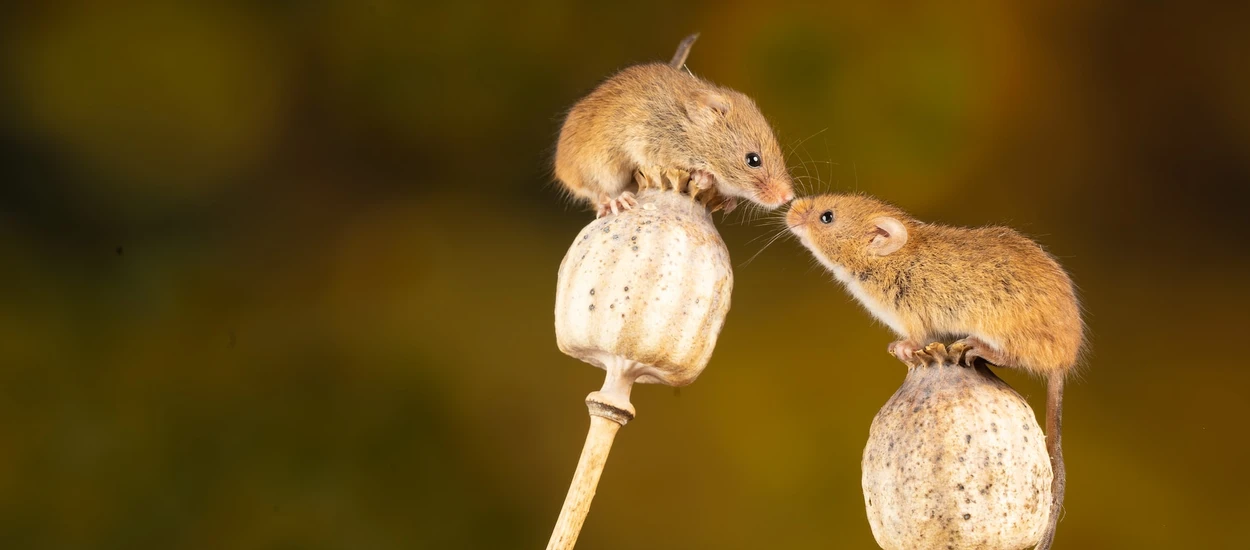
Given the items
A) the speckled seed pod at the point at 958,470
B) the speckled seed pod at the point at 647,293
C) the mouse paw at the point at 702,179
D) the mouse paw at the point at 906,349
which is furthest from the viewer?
the mouse paw at the point at 702,179

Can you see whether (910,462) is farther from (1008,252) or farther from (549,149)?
(549,149)

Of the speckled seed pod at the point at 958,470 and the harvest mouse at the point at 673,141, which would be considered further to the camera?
the harvest mouse at the point at 673,141

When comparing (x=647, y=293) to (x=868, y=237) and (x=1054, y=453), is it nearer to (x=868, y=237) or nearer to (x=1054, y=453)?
(x=868, y=237)

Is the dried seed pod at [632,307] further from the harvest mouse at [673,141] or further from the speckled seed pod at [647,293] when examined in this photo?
the harvest mouse at [673,141]

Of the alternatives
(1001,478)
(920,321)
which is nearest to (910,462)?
(1001,478)

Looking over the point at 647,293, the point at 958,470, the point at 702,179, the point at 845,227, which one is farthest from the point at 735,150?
the point at 958,470

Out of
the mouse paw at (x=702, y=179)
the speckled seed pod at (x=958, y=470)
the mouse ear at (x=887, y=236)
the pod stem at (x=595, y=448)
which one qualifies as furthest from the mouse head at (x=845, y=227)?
the pod stem at (x=595, y=448)
